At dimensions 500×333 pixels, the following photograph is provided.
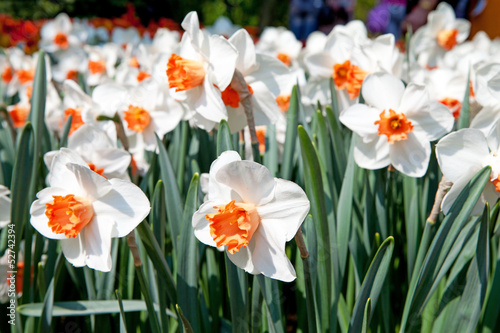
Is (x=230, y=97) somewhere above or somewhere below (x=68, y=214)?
above

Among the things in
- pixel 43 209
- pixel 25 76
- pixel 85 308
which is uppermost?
pixel 25 76

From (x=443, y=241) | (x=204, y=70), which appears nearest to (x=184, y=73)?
(x=204, y=70)

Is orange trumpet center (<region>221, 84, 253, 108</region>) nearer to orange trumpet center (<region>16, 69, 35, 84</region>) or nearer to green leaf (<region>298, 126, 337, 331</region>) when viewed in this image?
green leaf (<region>298, 126, 337, 331</region>)

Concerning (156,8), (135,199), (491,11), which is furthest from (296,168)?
(156,8)

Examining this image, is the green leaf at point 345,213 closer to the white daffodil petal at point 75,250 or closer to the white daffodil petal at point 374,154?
the white daffodil petal at point 374,154

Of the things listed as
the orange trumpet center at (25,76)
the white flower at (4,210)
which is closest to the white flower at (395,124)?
the white flower at (4,210)

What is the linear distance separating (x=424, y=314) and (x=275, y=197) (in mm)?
573

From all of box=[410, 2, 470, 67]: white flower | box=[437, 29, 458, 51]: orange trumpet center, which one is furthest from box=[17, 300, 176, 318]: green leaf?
box=[437, 29, 458, 51]: orange trumpet center

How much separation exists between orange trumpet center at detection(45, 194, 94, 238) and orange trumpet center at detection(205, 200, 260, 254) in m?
0.26

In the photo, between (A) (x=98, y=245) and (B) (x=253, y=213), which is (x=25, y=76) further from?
(B) (x=253, y=213)

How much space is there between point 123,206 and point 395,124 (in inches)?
24.9

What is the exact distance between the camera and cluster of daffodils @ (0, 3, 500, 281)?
778 mm

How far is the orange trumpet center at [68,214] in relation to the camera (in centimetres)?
84

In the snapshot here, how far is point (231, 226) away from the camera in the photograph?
0.76 meters
